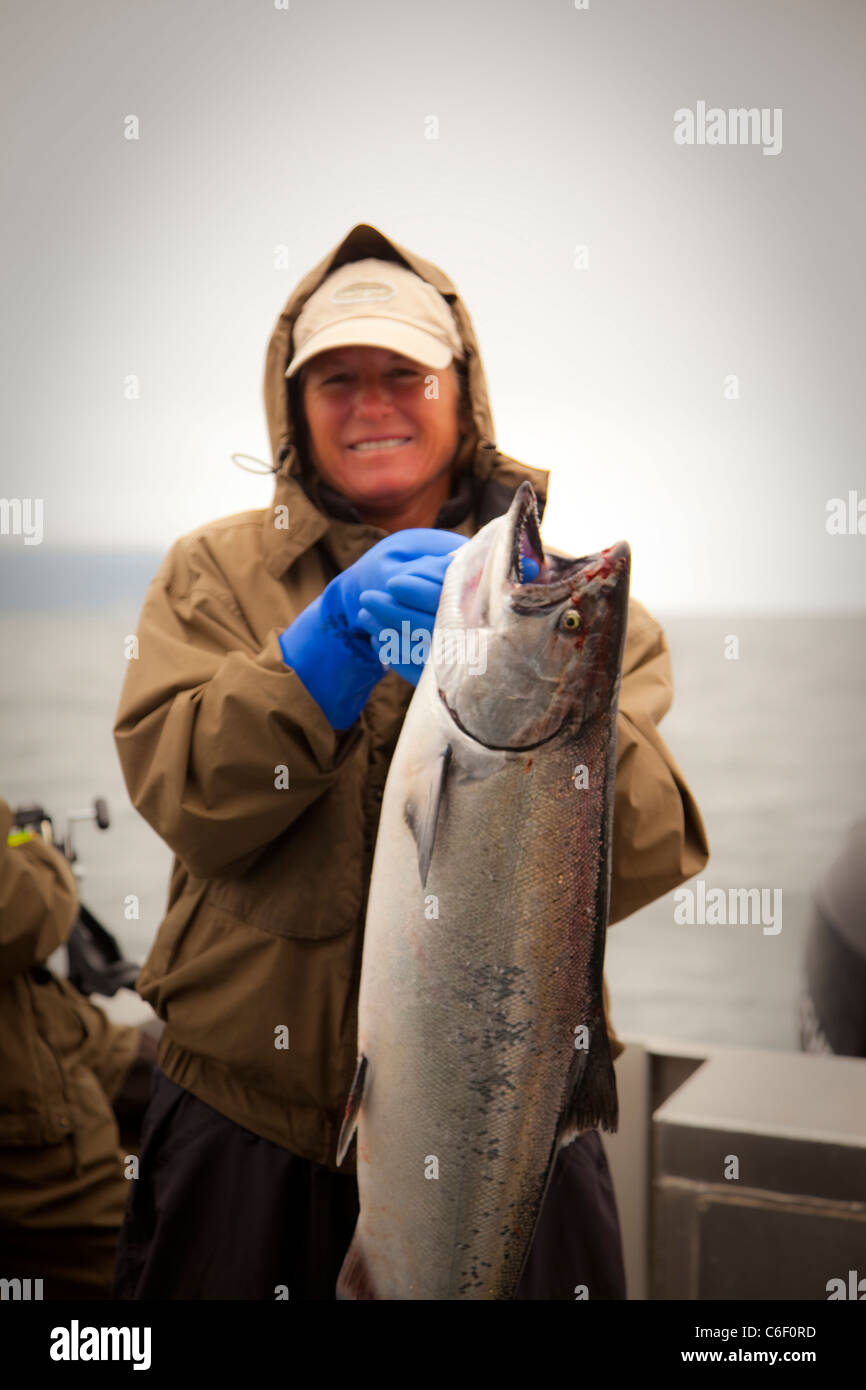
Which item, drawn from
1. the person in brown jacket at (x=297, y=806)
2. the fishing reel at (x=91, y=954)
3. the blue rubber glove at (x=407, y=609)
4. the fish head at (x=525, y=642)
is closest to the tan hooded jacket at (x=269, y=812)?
the person in brown jacket at (x=297, y=806)

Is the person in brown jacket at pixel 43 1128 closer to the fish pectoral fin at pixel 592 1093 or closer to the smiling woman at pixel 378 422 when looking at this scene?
the smiling woman at pixel 378 422

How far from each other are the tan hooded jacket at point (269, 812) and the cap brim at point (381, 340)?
0.72 ft

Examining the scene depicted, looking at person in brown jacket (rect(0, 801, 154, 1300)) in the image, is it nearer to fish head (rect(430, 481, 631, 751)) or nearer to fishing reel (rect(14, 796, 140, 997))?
fishing reel (rect(14, 796, 140, 997))

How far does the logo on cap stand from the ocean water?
100 centimetres

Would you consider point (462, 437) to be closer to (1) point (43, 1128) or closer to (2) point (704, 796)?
(1) point (43, 1128)

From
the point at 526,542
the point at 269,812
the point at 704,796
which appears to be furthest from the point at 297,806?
the point at 704,796

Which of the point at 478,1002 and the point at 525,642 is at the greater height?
the point at 525,642

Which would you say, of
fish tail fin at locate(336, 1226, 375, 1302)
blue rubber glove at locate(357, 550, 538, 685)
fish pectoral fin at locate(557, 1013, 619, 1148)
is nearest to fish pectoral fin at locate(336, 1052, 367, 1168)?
fish tail fin at locate(336, 1226, 375, 1302)

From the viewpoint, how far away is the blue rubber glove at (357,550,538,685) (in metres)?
1.26

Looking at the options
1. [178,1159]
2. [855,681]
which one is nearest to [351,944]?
[178,1159]

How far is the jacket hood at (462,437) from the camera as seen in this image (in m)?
1.77

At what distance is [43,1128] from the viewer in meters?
2.13

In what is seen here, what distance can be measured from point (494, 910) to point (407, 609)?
338 mm
